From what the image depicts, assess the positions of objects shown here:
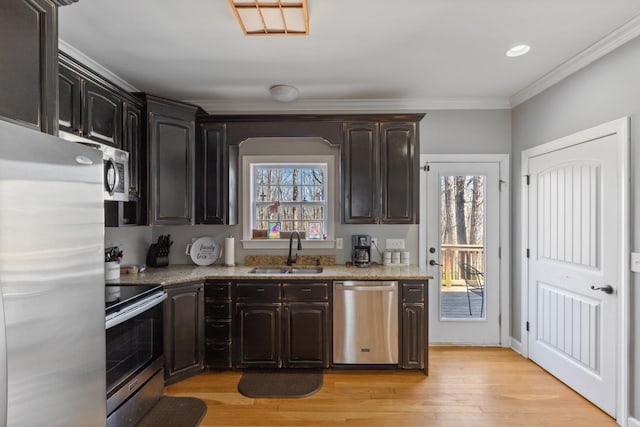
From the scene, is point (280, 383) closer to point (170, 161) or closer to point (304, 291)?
point (304, 291)

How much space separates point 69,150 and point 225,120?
242 centimetres

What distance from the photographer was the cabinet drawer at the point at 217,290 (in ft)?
10.2

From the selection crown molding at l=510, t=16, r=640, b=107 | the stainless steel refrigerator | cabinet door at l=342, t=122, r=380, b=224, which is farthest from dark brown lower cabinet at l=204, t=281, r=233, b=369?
crown molding at l=510, t=16, r=640, b=107

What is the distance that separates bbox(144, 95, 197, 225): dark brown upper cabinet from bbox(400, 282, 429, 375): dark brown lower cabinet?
6.98ft

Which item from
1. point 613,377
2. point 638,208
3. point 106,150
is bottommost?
point 613,377

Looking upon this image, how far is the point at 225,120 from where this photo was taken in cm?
343

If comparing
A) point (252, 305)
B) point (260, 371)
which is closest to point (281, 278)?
point (252, 305)

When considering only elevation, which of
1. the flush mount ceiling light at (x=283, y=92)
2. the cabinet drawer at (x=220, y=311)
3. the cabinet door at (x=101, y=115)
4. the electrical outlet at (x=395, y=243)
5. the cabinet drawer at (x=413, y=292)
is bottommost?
the cabinet drawer at (x=220, y=311)

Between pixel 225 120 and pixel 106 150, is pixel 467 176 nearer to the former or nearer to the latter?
pixel 225 120

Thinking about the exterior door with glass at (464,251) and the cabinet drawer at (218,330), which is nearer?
the cabinet drawer at (218,330)

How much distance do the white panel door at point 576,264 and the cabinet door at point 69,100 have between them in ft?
11.7

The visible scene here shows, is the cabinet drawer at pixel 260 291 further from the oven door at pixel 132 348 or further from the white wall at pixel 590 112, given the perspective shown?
the white wall at pixel 590 112

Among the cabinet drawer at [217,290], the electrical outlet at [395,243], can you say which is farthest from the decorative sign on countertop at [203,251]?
the electrical outlet at [395,243]

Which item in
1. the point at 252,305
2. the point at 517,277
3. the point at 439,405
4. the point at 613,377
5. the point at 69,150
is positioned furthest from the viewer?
the point at 517,277
